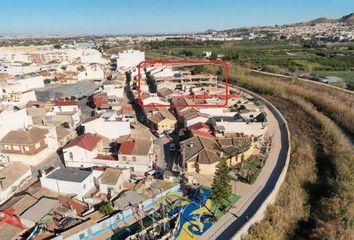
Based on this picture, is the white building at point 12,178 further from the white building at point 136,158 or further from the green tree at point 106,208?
the green tree at point 106,208

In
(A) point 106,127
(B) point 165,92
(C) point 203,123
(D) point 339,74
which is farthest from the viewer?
(D) point 339,74

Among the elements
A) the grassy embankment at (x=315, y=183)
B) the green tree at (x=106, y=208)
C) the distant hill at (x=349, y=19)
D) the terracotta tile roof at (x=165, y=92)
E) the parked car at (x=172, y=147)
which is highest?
the distant hill at (x=349, y=19)

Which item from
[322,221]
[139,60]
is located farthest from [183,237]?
[139,60]

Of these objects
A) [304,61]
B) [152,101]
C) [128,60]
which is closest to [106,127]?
[152,101]

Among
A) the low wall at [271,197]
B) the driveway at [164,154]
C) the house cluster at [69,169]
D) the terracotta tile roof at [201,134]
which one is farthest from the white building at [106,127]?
the low wall at [271,197]

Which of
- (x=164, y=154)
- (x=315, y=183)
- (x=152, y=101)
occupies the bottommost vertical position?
(x=315, y=183)

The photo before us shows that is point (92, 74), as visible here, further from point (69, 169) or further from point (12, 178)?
point (69, 169)
